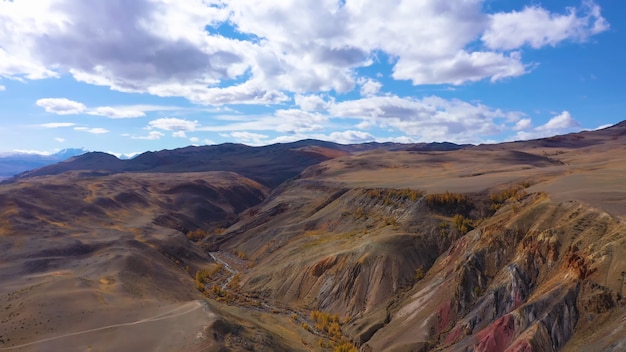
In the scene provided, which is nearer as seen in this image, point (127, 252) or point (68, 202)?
point (127, 252)

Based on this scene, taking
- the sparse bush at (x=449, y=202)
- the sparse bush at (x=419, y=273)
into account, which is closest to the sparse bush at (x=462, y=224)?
the sparse bush at (x=449, y=202)

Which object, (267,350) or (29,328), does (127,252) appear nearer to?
(29,328)

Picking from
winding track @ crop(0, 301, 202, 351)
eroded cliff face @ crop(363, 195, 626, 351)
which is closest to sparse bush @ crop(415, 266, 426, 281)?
eroded cliff face @ crop(363, 195, 626, 351)

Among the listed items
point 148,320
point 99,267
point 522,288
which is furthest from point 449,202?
point 99,267

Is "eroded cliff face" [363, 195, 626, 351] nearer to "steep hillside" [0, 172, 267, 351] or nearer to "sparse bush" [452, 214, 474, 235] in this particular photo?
"sparse bush" [452, 214, 474, 235]

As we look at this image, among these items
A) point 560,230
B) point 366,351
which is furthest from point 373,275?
point 560,230

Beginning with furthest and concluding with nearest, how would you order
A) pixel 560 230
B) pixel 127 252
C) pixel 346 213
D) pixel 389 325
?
1. pixel 346 213
2. pixel 127 252
3. pixel 389 325
4. pixel 560 230
